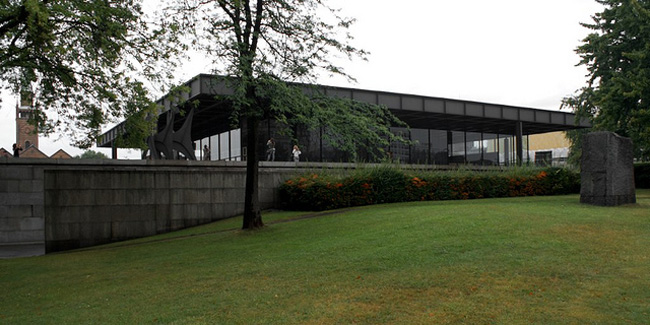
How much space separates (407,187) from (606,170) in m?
7.61

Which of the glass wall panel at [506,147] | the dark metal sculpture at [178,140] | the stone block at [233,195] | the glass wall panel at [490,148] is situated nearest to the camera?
the stone block at [233,195]

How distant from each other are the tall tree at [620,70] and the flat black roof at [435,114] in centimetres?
372

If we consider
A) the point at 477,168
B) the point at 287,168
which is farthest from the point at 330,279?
the point at 477,168

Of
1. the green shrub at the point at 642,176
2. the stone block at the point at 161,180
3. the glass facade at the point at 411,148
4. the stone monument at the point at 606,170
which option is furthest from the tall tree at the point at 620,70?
the stone block at the point at 161,180

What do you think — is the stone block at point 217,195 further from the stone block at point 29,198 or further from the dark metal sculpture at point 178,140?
the stone block at point 29,198

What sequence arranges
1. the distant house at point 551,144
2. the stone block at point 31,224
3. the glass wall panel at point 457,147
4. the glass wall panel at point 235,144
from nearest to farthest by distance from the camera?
the stone block at point 31,224 < the glass wall panel at point 235,144 < the glass wall panel at point 457,147 < the distant house at point 551,144

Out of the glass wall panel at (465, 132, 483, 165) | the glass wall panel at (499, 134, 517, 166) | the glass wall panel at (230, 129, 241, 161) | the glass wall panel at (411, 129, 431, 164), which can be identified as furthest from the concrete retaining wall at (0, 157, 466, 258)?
the glass wall panel at (499, 134, 517, 166)

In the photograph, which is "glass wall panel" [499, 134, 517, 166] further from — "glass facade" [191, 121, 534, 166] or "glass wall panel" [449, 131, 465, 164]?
"glass wall panel" [449, 131, 465, 164]

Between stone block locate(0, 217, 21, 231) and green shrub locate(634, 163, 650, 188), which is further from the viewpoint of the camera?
green shrub locate(634, 163, 650, 188)

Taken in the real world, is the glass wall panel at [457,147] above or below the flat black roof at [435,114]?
below

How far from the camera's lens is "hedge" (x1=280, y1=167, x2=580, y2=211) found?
18219 millimetres

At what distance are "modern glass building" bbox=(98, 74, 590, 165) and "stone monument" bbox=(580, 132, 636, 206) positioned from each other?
49.3 ft

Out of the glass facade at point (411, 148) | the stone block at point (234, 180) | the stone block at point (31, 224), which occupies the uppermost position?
the glass facade at point (411, 148)

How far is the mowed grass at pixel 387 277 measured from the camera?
587cm
